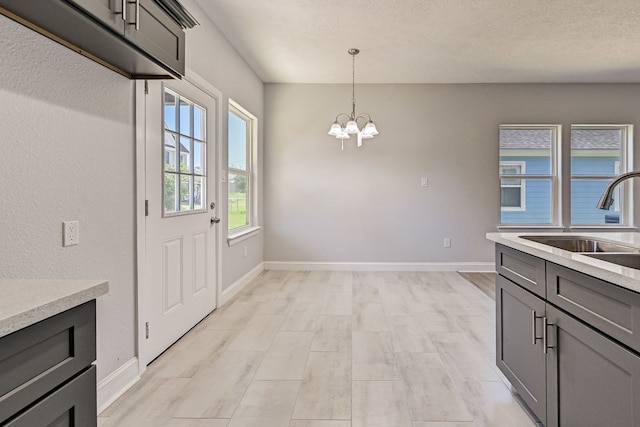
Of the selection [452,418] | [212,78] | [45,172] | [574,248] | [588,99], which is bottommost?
[452,418]

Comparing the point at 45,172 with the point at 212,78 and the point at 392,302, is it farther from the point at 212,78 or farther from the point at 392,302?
the point at 392,302

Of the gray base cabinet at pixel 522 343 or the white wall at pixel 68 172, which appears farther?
the gray base cabinet at pixel 522 343

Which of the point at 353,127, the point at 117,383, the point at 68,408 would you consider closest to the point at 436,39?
the point at 353,127

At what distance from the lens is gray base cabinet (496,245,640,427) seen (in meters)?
1.11

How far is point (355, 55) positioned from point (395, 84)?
1.27 metres

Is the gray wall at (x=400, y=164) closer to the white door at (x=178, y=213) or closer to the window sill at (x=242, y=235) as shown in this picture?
the window sill at (x=242, y=235)

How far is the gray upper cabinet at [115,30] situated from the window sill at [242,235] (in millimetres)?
2117

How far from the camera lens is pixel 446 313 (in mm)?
3469

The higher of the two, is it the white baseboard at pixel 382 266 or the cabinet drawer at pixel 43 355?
the cabinet drawer at pixel 43 355

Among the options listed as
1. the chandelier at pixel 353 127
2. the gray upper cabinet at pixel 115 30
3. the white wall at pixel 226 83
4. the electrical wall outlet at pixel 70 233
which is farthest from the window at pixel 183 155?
the chandelier at pixel 353 127

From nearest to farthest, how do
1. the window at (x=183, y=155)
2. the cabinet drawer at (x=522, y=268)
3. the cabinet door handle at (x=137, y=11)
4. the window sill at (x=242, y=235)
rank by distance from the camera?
the cabinet door handle at (x=137, y=11), the cabinet drawer at (x=522, y=268), the window at (x=183, y=155), the window sill at (x=242, y=235)

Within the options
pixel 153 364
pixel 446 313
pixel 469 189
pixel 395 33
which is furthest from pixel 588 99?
pixel 153 364

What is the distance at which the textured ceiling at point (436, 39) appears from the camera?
124 inches

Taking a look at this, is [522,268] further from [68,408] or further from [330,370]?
[68,408]
